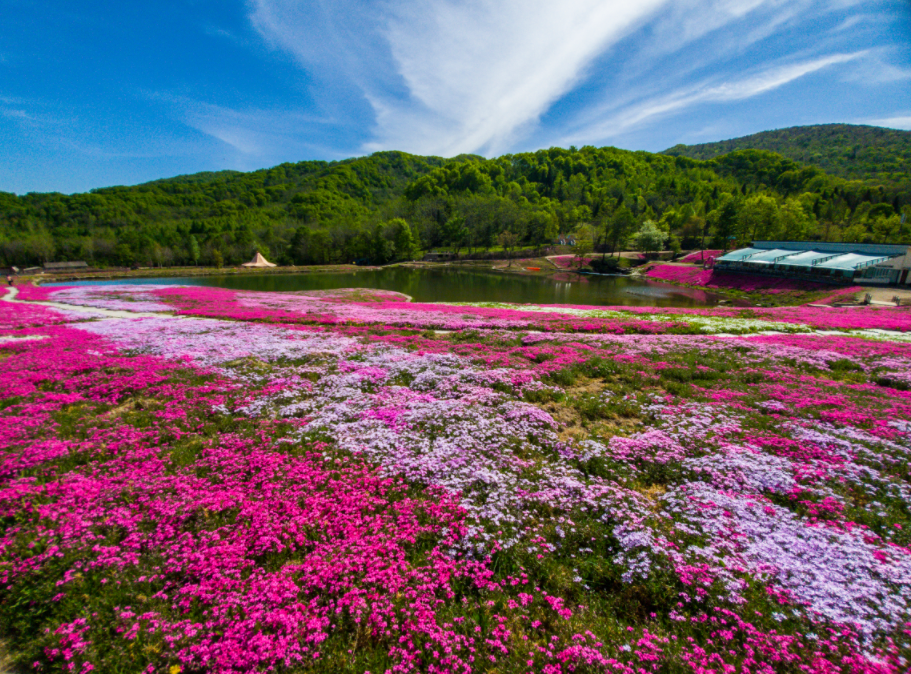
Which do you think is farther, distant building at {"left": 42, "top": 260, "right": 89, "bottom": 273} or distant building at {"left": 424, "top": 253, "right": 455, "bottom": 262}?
distant building at {"left": 424, "top": 253, "right": 455, "bottom": 262}

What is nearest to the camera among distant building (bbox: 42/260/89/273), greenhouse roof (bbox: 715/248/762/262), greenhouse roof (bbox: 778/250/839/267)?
greenhouse roof (bbox: 778/250/839/267)

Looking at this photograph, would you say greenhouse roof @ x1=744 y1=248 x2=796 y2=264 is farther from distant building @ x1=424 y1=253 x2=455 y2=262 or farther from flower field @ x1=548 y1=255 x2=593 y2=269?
distant building @ x1=424 y1=253 x2=455 y2=262

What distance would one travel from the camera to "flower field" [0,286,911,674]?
4.50 meters

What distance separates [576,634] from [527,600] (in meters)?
0.73

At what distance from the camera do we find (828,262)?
161ft

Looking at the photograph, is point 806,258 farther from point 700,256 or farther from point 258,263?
point 258,263

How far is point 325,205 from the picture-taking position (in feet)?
595

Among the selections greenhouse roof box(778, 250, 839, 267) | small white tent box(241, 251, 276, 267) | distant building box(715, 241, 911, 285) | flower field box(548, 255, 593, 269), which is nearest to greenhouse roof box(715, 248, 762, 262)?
distant building box(715, 241, 911, 285)

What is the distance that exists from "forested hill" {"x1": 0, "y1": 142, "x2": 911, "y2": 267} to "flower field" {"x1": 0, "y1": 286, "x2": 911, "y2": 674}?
10228 centimetres

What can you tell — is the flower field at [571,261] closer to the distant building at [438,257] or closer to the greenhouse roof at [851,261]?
the distant building at [438,257]

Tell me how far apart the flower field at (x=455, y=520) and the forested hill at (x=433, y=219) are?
4027 inches

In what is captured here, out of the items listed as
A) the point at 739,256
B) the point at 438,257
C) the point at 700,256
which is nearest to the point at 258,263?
the point at 438,257

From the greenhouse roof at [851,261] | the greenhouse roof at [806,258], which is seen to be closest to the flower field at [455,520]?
the greenhouse roof at [851,261]

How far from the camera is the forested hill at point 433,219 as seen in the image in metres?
98.7
